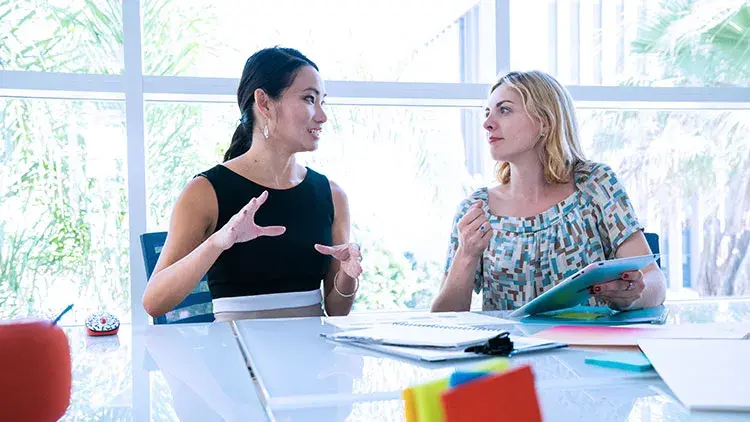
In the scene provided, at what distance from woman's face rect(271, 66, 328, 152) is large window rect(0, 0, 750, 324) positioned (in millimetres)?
914

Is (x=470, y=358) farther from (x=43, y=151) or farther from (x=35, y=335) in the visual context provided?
(x=43, y=151)

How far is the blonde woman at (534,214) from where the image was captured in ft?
6.82

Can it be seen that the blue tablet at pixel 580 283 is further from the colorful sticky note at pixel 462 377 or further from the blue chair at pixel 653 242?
the colorful sticky note at pixel 462 377

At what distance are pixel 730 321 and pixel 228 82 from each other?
2283 millimetres

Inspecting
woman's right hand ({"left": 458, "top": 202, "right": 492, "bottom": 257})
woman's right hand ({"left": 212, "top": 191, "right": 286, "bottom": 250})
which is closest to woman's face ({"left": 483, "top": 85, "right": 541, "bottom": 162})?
woman's right hand ({"left": 458, "top": 202, "right": 492, "bottom": 257})

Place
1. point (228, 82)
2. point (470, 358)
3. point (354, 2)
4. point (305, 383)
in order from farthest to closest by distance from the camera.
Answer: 1. point (354, 2)
2. point (228, 82)
3. point (470, 358)
4. point (305, 383)

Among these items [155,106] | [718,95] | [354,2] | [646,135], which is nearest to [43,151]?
[155,106]

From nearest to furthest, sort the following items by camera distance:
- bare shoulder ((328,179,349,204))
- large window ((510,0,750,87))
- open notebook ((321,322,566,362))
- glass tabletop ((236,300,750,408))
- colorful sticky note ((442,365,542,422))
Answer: colorful sticky note ((442,365,542,422)), glass tabletop ((236,300,750,408)), open notebook ((321,322,566,362)), bare shoulder ((328,179,349,204)), large window ((510,0,750,87))

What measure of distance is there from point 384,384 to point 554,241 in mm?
1286

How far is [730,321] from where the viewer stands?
1521 mm

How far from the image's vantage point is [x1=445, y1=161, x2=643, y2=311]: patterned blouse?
212 cm

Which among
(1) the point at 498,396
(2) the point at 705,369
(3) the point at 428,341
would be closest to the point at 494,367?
(1) the point at 498,396

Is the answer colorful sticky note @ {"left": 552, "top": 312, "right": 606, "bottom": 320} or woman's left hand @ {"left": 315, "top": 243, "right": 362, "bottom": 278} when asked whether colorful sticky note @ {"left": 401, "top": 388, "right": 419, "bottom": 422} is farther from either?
woman's left hand @ {"left": 315, "top": 243, "right": 362, "bottom": 278}

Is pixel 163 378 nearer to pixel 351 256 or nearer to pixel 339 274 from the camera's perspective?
pixel 351 256
